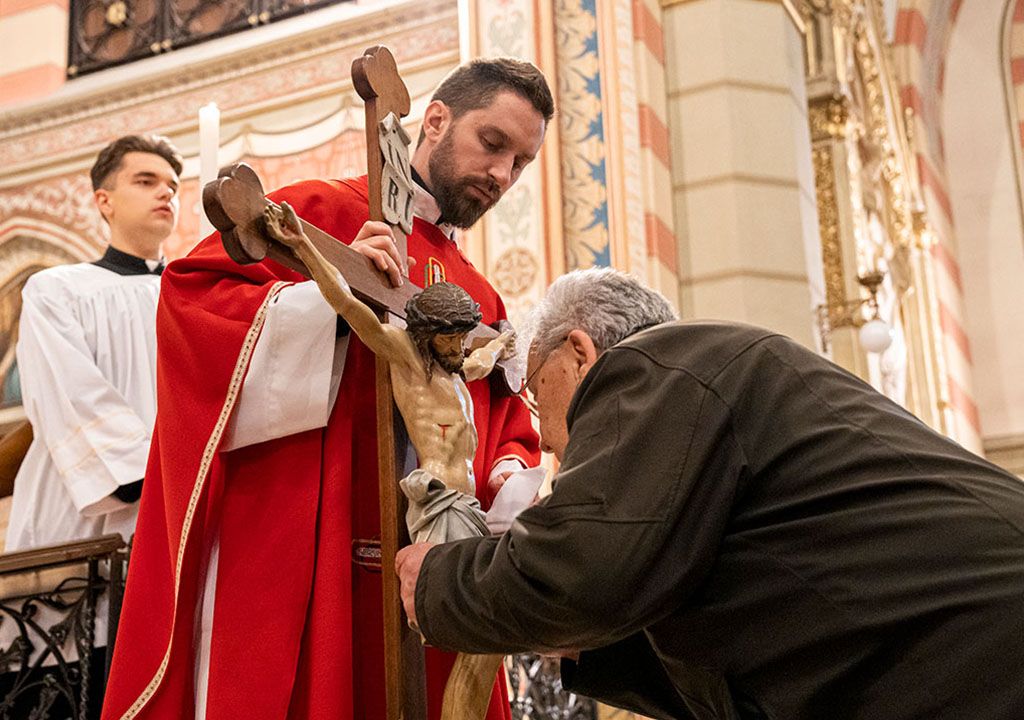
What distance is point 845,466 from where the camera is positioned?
1.94 m

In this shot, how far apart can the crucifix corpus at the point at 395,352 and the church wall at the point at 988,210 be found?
11214 mm

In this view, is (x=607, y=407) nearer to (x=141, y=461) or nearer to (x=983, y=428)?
(x=141, y=461)

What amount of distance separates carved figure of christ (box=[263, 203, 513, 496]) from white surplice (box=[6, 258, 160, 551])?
5.06ft

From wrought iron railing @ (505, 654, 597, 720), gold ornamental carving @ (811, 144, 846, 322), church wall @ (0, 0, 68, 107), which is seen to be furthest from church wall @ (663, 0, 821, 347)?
church wall @ (0, 0, 68, 107)

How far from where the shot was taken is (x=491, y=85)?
304 cm

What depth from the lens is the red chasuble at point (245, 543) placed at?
254 cm

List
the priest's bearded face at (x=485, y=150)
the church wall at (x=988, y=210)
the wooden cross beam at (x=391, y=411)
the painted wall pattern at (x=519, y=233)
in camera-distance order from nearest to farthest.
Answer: the wooden cross beam at (x=391, y=411) < the priest's bearded face at (x=485, y=150) < the painted wall pattern at (x=519, y=233) < the church wall at (x=988, y=210)

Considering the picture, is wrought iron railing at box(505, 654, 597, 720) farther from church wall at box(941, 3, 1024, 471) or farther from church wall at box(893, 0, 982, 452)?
church wall at box(941, 3, 1024, 471)

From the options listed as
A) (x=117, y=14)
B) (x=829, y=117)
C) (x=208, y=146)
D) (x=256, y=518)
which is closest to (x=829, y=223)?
(x=829, y=117)

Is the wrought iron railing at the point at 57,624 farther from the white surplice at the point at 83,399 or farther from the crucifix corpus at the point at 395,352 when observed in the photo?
the crucifix corpus at the point at 395,352

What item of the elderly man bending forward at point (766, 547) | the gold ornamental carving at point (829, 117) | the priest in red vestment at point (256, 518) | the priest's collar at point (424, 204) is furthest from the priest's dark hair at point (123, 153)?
the gold ornamental carving at point (829, 117)

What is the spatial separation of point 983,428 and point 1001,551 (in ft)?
38.8

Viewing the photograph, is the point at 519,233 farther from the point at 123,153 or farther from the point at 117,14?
the point at 117,14

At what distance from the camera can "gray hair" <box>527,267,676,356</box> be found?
7.97 feet
